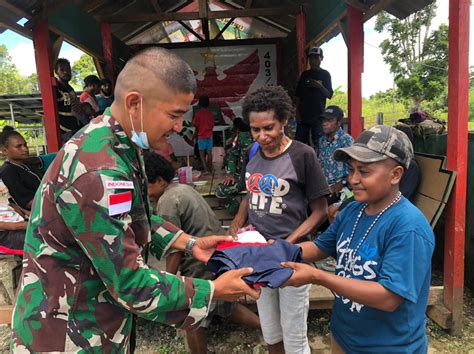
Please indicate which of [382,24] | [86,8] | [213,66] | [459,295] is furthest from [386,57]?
[459,295]

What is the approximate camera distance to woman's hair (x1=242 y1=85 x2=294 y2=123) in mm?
2237

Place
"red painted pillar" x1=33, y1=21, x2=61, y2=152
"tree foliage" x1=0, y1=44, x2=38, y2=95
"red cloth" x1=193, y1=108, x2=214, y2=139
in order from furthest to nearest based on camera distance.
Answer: "tree foliage" x1=0, y1=44, x2=38, y2=95
"red cloth" x1=193, y1=108, x2=214, y2=139
"red painted pillar" x1=33, y1=21, x2=61, y2=152

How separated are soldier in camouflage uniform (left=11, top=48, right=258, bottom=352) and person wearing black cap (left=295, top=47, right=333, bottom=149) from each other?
5138 millimetres

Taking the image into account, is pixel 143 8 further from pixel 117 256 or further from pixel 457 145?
pixel 117 256

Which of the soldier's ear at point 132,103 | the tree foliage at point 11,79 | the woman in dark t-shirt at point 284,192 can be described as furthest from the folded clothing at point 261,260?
the tree foliage at point 11,79

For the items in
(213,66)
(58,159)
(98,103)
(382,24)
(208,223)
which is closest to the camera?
(58,159)

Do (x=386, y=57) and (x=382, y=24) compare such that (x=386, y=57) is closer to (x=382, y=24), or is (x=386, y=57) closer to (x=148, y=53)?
(x=382, y=24)

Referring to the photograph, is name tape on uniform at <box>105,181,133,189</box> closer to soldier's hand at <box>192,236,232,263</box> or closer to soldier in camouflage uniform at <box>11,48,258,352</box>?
soldier in camouflage uniform at <box>11,48,258,352</box>

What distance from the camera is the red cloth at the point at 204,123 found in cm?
802

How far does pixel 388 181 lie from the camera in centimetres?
147

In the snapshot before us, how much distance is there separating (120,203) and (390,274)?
39.3 inches

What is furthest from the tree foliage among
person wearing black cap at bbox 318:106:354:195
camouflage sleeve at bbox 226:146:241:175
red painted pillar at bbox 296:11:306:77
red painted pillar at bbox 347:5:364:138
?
person wearing black cap at bbox 318:106:354:195

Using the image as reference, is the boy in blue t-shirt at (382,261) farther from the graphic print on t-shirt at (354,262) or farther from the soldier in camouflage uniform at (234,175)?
the soldier in camouflage uniform at (234,175)

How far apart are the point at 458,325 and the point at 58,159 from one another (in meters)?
3.61
